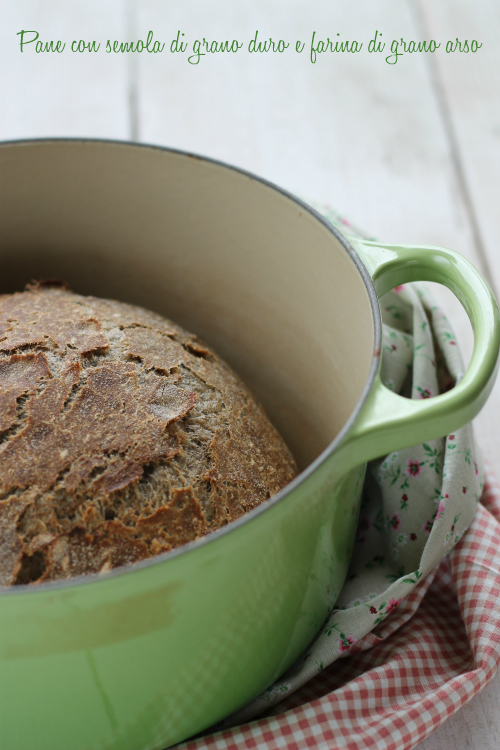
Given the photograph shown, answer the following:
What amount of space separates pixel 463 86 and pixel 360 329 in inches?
52.0

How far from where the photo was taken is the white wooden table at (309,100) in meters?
1.66

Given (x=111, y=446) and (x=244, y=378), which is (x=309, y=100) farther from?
(x=111, y=446)

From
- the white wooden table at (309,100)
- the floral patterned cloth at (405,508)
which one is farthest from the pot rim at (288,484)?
the white wooden table at (309,100)

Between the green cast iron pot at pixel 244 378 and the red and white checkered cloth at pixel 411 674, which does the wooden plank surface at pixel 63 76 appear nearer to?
the green cast iron pot at pixel 244 378

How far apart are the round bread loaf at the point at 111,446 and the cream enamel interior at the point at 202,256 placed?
5.8 inches

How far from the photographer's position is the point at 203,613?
0.64 metres

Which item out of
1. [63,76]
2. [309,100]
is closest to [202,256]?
[309,100]

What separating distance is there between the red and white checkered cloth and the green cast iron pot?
2.3 inches

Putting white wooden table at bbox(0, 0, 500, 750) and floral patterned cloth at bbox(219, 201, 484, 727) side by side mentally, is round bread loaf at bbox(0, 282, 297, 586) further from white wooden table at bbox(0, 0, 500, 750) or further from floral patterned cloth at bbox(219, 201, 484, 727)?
white wooden table at bbox(0, 0, 500, 750)

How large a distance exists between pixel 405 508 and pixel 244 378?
0.37m

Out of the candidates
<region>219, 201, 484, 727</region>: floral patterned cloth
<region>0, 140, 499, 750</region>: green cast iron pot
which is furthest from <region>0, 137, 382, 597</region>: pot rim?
<region>219, 201, 484, 727</region>: floral patterned cloth

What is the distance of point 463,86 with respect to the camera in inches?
73.4

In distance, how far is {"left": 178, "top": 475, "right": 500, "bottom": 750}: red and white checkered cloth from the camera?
2.51 ft

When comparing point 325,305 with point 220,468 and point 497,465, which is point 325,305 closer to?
point 220,468
